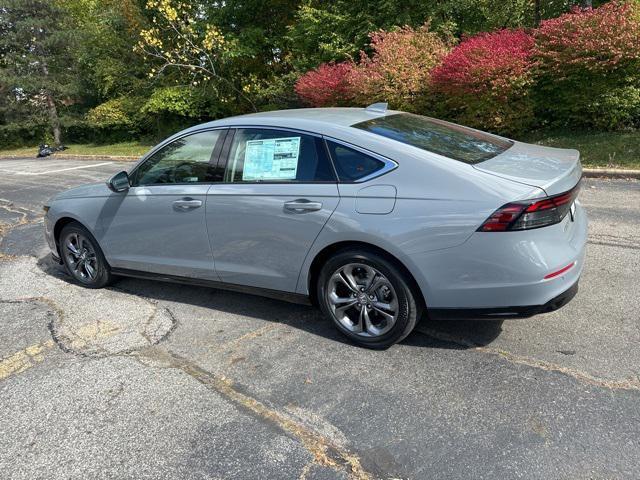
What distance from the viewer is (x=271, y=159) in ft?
11.9

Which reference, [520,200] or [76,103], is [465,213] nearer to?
[520,200]

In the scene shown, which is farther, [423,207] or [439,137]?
[439,137]

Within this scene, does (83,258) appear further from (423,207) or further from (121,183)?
(423,207)

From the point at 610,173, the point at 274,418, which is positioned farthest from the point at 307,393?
the point at 610,173

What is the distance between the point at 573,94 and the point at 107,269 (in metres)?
9.80

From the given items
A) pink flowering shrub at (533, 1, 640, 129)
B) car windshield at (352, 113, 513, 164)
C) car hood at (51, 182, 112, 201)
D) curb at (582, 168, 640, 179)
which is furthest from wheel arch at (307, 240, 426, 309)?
pink flowering shrub at (533, 1, 640, 129)

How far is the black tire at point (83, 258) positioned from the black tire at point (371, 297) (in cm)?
236

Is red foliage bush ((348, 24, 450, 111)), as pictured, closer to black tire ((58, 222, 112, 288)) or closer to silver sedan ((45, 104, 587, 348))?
silver sedan ((45, 104, 587, 348))

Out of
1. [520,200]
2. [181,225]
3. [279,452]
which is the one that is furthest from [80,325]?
[520,200]

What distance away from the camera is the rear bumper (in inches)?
115

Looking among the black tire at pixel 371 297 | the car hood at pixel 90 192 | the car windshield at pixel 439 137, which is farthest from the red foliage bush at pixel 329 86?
the black tire at pixel 371 297

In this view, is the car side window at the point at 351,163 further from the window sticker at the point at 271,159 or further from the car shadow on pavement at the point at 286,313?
the car shadow on pavement at the point at 286,313

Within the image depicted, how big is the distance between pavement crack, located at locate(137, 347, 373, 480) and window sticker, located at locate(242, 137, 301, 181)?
4.50 ft

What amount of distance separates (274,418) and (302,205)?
4.37 feet
